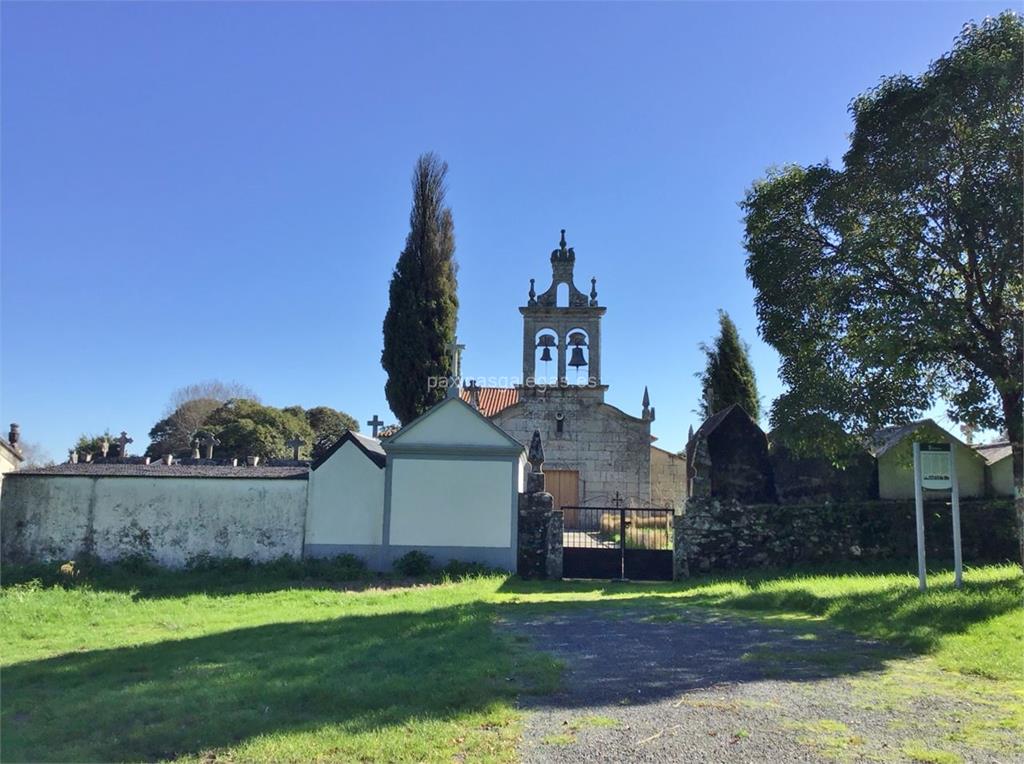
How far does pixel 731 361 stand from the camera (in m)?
23.8

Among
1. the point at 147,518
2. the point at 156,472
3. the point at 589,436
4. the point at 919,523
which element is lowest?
the point at 147,518

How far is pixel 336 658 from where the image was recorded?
686 cm

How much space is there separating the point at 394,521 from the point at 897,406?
9.58 m

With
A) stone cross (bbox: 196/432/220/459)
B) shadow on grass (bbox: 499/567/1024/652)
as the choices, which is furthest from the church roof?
shadow on grass (bbox: 499/567/1024/652)

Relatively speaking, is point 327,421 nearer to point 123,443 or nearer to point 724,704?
point 123,443

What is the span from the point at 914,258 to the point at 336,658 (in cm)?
930

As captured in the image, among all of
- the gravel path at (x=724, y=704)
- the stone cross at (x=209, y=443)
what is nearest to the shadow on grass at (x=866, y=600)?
the gravel path at (x=724, y=704)

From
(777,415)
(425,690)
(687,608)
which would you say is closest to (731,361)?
(777,415)

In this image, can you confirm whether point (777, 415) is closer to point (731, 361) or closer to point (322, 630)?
point (322, 630)

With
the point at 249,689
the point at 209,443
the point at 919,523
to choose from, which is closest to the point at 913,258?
the point at 919,523

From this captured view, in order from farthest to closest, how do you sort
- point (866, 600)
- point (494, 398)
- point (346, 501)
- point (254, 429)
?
point (254, 429), point (494, 398), point (346, 501), point (866, 600)

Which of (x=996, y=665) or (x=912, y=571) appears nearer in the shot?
(x=996, y=665)

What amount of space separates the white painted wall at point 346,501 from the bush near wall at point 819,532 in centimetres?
620

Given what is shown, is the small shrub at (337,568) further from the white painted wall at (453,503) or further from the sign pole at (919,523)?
the sign pole at (919,523)
